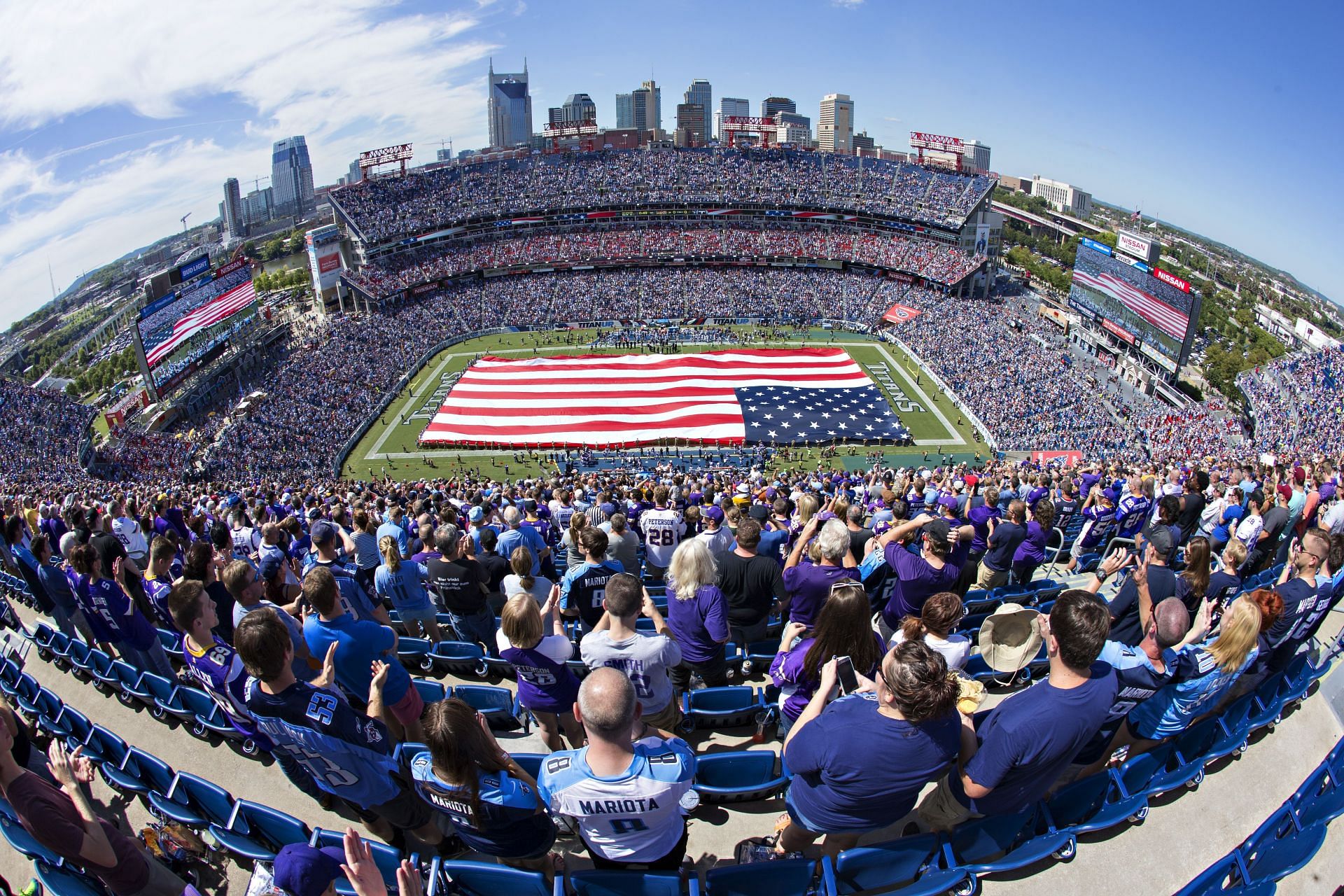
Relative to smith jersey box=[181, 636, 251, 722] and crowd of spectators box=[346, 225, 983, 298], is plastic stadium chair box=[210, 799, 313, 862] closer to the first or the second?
smith jersey box=[181, 636, 251, 722]

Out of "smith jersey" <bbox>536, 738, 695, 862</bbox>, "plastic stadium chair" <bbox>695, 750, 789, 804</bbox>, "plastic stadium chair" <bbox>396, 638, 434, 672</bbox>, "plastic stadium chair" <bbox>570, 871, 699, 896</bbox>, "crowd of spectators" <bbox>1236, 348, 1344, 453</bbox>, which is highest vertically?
"smith jersey" <bbox>536, 738, 695, 862</bbox>

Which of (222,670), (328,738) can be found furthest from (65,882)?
(328,738)

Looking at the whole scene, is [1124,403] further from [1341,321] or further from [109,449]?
[1341,321]

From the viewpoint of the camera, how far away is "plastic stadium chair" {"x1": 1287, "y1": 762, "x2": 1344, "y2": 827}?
4.57 m

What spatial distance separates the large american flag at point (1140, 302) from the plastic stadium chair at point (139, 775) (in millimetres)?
45008

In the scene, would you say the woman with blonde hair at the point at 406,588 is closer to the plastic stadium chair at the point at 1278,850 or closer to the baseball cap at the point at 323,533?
the baseball cap at the point at 323,533

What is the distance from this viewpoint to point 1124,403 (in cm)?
3872

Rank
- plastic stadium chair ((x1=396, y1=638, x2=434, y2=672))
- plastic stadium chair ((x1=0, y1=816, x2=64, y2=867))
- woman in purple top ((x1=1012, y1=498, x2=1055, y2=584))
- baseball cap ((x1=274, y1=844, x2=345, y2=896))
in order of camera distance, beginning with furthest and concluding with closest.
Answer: woman in purple top ((x1=1012, y1=498, x2=1055, y2=584)) → plastic stadium chair ((x1=396, y1=638, x2=434, y2=672)) → plastic stadium chair ((x1=0, y1=816, x2=64, y2=867)) → baseball cap ((x1=274, y1=844, x2=345, y2=896))

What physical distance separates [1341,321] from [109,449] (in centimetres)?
15098

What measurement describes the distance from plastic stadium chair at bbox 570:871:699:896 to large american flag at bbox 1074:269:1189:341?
1707 inches

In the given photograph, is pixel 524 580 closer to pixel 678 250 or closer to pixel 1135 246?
pixel 1135 246

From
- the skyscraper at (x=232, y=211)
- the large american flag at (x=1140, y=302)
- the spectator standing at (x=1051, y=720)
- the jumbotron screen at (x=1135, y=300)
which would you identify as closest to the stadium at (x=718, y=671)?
the spectator standing at (x=1051, y=720)

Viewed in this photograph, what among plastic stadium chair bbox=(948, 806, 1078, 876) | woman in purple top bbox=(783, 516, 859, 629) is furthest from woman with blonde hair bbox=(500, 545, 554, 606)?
plastic stadium chair bbox=(948, 806, 1078, 876)

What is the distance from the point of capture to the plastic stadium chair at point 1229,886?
404 centimetres
